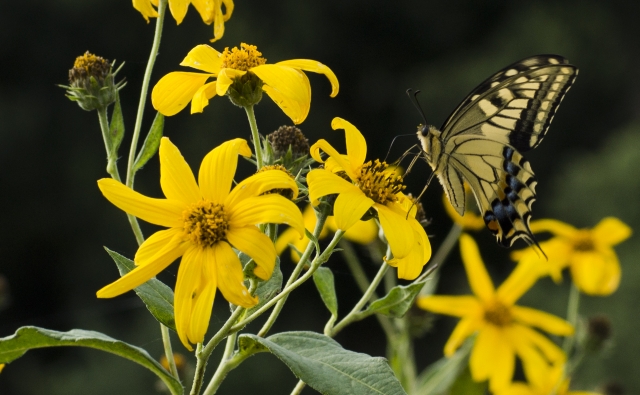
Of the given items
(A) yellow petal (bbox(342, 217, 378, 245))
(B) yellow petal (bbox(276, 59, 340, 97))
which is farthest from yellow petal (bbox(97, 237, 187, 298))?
(A) yellow petal (bbox(342, 217, 378, 245))

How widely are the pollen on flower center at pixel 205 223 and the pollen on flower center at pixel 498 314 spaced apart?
1.43 meters

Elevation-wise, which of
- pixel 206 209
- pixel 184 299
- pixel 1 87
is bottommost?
pixel 184 299

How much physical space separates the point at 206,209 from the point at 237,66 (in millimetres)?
285

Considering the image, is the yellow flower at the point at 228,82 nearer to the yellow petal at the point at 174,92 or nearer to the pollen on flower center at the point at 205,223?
the yellow petal at the point at 174,92

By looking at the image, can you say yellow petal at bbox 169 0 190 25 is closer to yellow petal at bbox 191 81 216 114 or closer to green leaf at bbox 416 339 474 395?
yellow petal at bbox 191 81 216 114

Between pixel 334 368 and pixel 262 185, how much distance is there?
0.26 meters

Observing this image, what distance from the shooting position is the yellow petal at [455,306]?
2.20 meters

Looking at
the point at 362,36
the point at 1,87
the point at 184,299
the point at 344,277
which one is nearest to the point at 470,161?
the point at 184,299

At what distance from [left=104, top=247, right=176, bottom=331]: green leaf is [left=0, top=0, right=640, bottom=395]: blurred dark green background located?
28.7 ft

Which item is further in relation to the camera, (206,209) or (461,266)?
(461,266)

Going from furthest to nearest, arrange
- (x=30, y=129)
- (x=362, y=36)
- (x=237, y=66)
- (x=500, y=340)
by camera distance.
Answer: (x=362, y=36) → (x=30, y=129) → (x=500, y=340) → (x=237, y=66)

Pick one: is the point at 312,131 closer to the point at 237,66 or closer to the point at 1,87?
the point at 1,87

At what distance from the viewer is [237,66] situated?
4.21ft

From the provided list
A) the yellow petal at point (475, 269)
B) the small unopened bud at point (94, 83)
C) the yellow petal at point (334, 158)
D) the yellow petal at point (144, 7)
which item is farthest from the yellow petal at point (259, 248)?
the yellow petal at point (475, 269)
